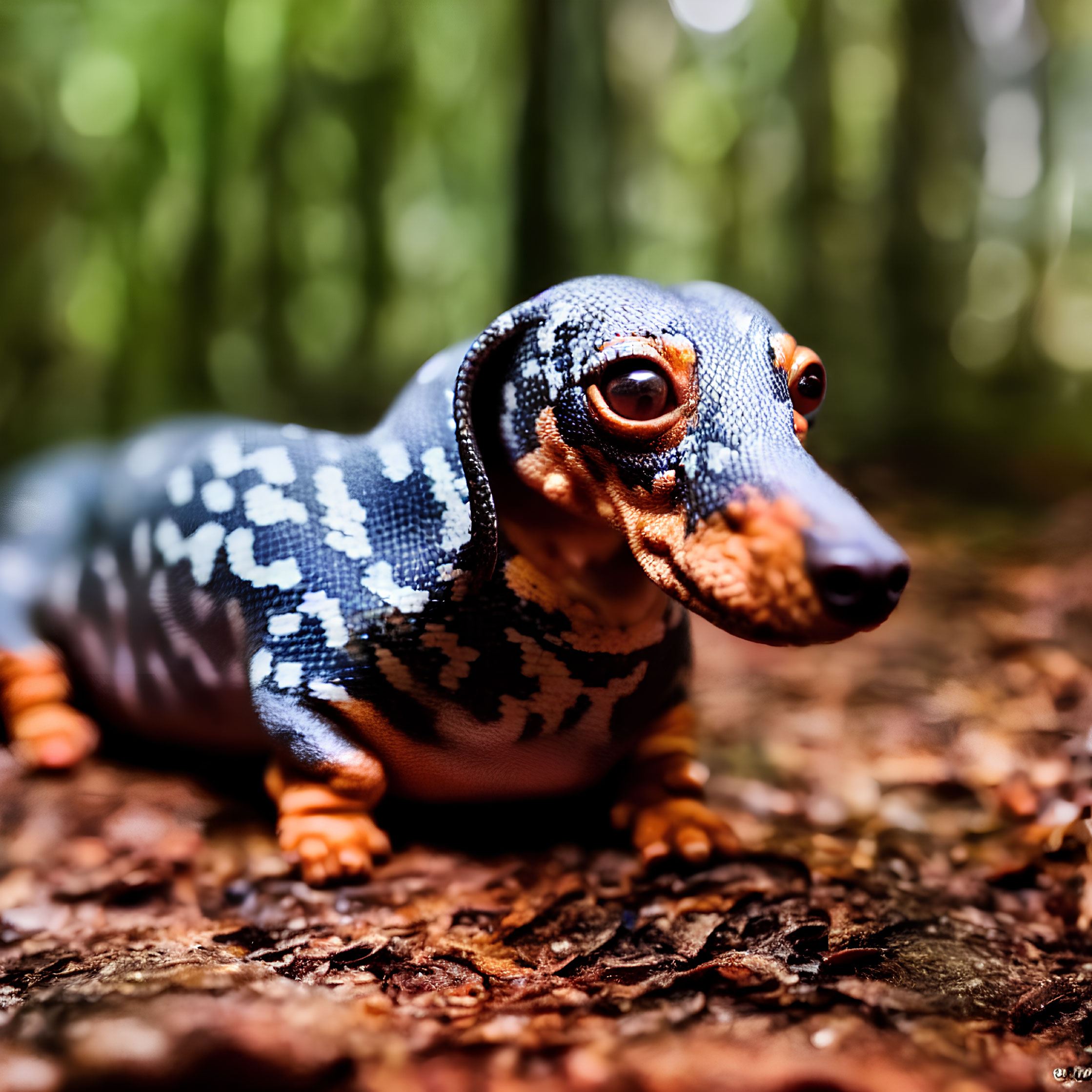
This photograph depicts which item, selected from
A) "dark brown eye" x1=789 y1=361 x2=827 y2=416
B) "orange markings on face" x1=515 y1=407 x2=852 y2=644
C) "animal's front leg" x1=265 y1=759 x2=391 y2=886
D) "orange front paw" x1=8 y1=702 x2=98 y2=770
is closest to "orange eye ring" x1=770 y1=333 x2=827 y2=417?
"dark brown eye" x1=789 y1=361 x2=827 y2=416

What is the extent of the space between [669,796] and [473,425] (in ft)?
2.81

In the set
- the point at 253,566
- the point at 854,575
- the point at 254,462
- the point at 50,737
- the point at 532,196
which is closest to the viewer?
the point at 854,575

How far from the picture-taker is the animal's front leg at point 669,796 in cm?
165

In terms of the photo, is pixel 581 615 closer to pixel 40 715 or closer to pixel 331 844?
pixel 331 844

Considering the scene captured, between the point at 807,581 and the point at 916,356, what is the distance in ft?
13.1

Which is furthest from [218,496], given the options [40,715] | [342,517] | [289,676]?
[40,715]

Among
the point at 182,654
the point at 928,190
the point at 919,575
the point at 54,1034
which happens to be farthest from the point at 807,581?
the point at 928,190

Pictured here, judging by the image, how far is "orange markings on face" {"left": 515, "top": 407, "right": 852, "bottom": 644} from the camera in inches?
43.7

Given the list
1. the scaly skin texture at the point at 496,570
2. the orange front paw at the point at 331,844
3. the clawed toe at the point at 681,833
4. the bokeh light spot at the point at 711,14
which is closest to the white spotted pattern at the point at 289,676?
the scaly skin texture at the point at 496,570

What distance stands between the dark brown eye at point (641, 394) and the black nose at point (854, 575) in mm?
321

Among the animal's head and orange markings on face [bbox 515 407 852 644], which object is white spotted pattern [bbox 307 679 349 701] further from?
orange markings on face [bbox 515 407 852 644]

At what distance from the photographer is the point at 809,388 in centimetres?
142

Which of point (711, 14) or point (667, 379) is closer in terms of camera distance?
point (667, 379)

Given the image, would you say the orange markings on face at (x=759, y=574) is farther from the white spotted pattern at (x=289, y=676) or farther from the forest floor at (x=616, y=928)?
the white spotted pattern at (x=289, y=676)
